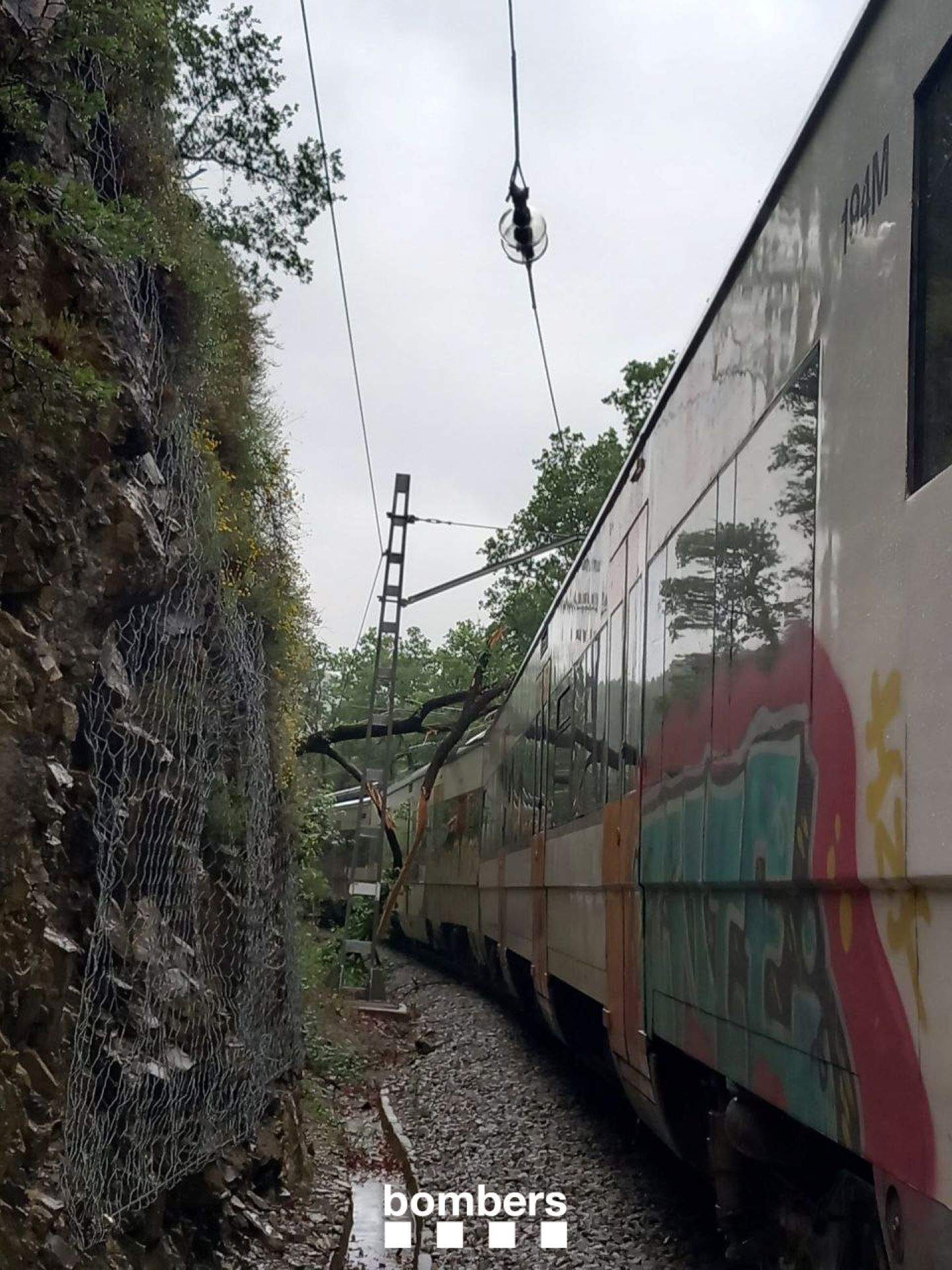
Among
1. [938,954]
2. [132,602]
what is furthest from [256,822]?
[938,954]

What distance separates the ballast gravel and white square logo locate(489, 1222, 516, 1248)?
0.04 meters

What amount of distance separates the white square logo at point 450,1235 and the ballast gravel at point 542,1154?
4cm

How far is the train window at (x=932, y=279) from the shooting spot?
2965mm

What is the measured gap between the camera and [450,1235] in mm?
7363

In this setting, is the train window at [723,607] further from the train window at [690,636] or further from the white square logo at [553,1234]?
the white square logo at [553,1234]

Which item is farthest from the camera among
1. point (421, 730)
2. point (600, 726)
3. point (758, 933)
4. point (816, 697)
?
A: point (421, 730)

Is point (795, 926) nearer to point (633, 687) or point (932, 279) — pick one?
point (932, 279)

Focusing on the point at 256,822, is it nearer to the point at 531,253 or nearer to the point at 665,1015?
the point at 665,1015

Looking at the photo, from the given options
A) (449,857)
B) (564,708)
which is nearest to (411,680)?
(449,857)

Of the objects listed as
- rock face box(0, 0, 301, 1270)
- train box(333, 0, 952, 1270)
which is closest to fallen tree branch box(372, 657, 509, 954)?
rock face box(0, 0, 301, 1270)

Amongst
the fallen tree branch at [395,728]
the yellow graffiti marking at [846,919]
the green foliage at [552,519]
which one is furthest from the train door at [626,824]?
the green foliage at [552,519]

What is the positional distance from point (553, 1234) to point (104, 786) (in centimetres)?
349

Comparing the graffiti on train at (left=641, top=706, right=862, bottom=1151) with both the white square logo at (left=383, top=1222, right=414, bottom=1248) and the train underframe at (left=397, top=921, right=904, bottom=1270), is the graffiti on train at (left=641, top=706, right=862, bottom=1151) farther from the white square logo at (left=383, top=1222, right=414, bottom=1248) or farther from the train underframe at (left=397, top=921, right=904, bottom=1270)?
the white square logo at (left=383, top=1222, right=414, bottom=1248)

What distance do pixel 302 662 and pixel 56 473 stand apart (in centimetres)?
616
